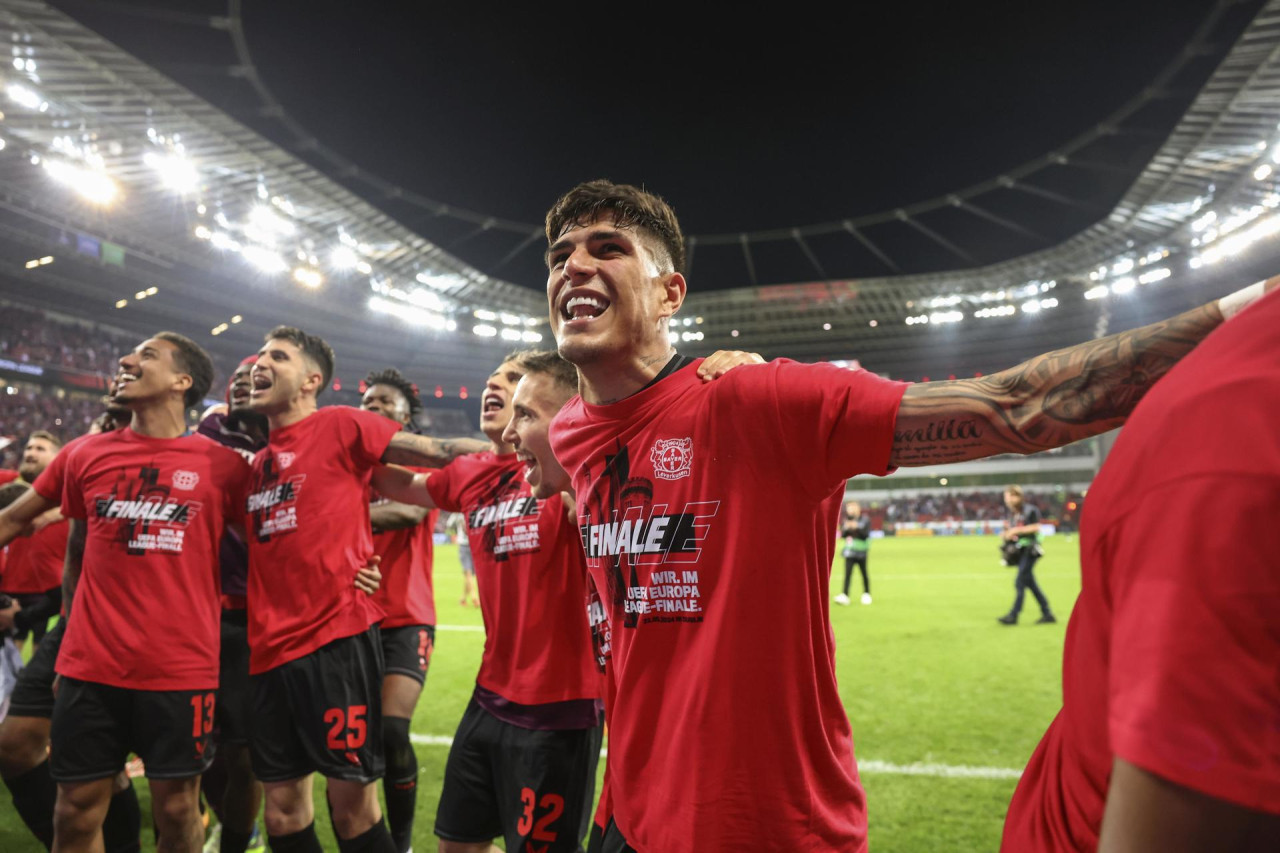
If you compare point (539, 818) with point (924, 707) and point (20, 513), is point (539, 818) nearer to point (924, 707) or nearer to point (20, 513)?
point (20, 513)

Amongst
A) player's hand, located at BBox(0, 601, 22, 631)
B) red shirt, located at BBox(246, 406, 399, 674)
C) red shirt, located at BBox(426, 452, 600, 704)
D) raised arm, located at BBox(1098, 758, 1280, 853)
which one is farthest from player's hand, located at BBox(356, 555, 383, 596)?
raised arm, located at BBox(1098, 758, 1280, 853)

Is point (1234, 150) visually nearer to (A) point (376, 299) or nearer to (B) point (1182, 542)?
(B) point (1182, 542)

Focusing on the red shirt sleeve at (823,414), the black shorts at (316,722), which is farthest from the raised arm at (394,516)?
the red shirt sleeve at (823,414)

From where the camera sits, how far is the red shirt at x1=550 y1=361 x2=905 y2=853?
5.12 feet

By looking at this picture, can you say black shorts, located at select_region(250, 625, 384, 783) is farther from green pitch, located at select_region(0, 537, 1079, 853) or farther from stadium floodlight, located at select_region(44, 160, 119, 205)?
stadium floodlight, located at select_region(44, 160, 119, 205)

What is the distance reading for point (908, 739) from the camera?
5.83m

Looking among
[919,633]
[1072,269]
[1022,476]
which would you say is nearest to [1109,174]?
[919,633]

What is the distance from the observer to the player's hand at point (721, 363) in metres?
1.80

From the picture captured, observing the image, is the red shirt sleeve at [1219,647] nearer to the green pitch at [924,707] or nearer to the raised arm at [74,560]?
the green pitch at [924,707]

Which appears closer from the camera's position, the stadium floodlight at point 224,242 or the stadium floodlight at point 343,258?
the stadium floodlight at point 224,242

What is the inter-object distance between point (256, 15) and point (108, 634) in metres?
9.76

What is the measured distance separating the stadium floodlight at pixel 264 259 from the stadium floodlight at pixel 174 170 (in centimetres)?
633

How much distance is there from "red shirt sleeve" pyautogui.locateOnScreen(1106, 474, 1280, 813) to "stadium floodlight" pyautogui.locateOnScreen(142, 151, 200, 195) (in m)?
26.8

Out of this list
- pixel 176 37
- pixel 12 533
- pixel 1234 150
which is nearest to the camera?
pixel 12 533
